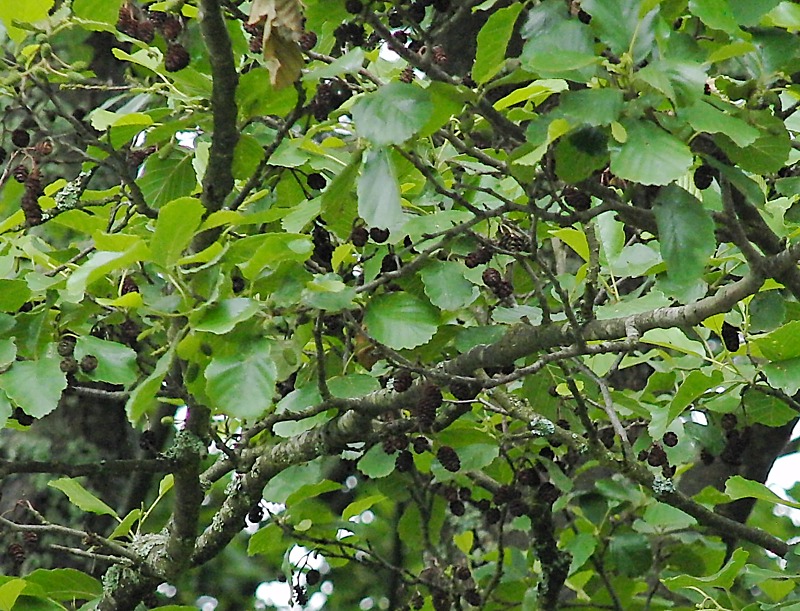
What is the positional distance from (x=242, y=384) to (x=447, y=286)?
44 centimetres

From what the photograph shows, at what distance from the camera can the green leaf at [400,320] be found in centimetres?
155

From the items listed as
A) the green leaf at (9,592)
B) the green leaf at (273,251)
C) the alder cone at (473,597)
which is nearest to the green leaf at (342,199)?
the green leaf at (273,251)

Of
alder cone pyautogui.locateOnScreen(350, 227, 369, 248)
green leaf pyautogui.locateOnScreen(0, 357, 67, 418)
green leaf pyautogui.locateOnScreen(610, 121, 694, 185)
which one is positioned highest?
green leaf pyautogui.locateOnScreen(610, 121, 694, 185)

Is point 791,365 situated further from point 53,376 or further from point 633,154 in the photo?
point 53,376

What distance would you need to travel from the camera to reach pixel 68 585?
2090 mm

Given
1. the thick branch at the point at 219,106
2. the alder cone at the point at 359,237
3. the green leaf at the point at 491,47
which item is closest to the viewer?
the green leaf at the point at 491,47

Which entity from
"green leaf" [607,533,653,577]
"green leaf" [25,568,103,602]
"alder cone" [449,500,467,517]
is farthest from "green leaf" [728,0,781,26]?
"green leaf" [25,568,103,602]

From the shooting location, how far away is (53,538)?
2891mm

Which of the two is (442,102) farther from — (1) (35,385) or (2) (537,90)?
(1) (35,385)

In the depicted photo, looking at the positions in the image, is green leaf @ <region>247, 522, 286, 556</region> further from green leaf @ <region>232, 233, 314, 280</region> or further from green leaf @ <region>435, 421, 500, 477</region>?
green leaf @ <region>232, 233, 314, 280</region>

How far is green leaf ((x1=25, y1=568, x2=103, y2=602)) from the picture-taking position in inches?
80.3

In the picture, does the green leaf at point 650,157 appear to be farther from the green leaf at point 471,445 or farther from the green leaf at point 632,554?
the green leaf at point 632,554

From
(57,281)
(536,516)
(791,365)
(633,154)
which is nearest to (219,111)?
(57,281)

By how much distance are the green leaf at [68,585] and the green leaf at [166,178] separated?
76 cm
